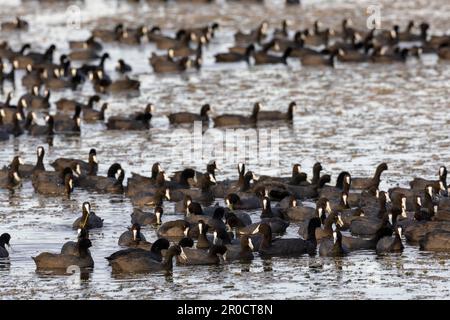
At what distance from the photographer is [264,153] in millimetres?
33906

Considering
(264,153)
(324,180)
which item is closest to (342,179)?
(324,180)

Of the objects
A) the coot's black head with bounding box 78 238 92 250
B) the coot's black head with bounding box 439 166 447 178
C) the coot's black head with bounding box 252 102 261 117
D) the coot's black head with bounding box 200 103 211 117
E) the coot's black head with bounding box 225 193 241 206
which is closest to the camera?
the coot's black head with bounding box 78 238 92 250

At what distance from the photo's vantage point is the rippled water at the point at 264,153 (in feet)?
74.7

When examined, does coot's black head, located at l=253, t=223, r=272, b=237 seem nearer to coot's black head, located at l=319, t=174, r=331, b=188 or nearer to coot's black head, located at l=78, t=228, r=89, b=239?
coot's black head, located at l=78, t=228, r=89, b=239

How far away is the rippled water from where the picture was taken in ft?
74.7

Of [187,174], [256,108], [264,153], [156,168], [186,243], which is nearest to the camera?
[186,243]

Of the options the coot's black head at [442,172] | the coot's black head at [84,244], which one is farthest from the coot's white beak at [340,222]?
the coot's black head at [84,244]

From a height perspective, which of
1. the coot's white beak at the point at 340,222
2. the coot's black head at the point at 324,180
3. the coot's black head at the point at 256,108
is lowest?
the coot's white beak at the point at 340,222

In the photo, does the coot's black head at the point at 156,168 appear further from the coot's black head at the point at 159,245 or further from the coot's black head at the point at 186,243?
the coot's black head at the point at 159,245

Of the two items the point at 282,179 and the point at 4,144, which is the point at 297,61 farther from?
the point at 282,179

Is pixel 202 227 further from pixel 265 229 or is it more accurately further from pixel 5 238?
pixel 5 238

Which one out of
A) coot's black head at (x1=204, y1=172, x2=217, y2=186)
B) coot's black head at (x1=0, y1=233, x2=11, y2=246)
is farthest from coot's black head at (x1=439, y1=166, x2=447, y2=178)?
coot's black head at (x1=0, y1=233, x2=11, y2=246)
